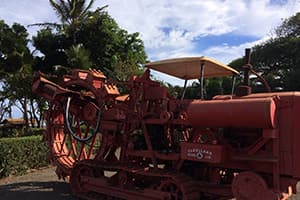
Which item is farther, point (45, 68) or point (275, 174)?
point (45, 68)

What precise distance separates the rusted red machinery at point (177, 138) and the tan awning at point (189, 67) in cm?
2

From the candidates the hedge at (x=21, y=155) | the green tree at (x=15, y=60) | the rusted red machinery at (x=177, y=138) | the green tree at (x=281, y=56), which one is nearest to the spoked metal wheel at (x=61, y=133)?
the rusted red machinery at (x=177, y=138)

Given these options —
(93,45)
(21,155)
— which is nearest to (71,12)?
(93,45)

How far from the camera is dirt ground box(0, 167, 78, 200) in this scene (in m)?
9.17

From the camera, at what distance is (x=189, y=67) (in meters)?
7.95

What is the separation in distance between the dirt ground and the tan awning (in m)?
3.42

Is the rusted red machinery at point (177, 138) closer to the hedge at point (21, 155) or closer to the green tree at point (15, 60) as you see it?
the hedge at point (21, 155)

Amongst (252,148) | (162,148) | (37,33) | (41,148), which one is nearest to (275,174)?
(252,148)

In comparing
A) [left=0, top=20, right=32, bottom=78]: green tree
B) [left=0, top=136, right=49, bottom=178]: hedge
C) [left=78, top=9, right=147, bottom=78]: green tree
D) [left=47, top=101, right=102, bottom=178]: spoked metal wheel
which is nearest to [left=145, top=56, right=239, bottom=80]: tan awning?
[left=47, top=101, right=102, bottom=178]: spoked metal wheel

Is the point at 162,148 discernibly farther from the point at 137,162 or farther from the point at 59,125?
the point at 59,125

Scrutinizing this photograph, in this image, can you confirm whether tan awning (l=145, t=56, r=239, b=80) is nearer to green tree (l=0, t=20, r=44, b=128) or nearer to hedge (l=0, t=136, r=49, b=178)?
hedge (l=0, t=136, r=49, b=178)

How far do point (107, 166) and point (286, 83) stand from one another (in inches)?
957

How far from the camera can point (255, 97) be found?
21.5ft

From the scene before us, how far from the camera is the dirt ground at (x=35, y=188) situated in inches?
361
